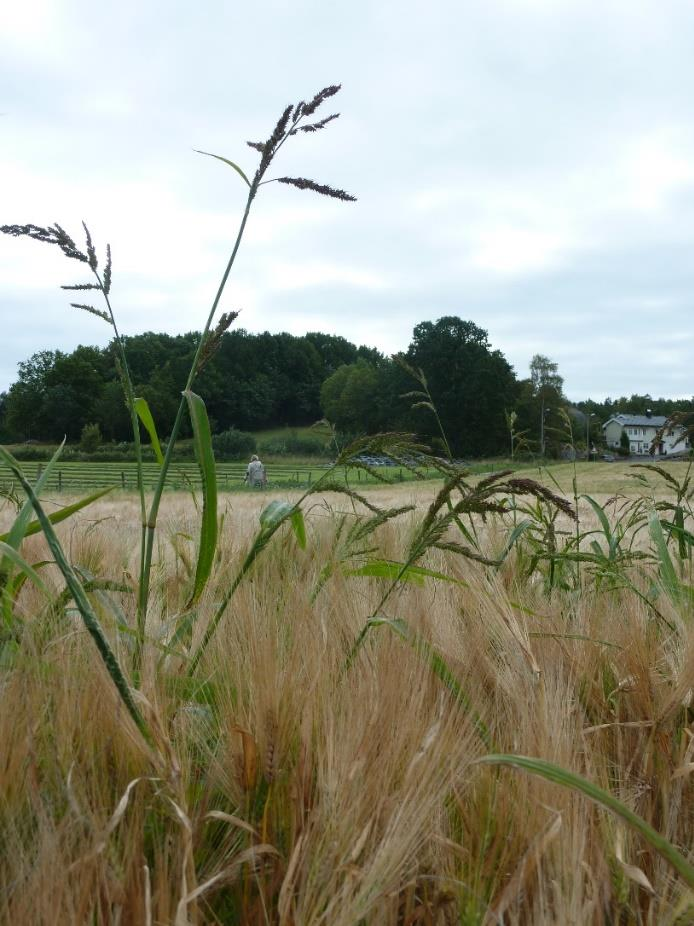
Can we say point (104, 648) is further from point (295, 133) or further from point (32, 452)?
point (32, 452)

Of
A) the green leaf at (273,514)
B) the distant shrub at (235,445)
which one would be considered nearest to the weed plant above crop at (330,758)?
the green leaf at (273,514)

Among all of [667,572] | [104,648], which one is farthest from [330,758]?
[667,572]

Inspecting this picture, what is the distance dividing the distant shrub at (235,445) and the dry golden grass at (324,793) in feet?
164

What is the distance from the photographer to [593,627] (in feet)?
3.94

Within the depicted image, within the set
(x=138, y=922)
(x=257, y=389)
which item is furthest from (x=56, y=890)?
(x=257, y=389)

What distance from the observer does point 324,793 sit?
2.24 ft

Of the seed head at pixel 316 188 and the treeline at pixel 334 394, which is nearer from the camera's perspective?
the seed head at pixel 316 188

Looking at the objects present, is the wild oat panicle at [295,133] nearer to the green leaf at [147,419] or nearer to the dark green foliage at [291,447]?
the green leaf at [147,419]

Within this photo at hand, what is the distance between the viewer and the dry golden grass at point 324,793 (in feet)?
1.95

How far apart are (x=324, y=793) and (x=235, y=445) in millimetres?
52245

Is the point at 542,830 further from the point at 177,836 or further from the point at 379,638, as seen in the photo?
the point at 379,638

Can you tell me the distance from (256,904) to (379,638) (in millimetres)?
551

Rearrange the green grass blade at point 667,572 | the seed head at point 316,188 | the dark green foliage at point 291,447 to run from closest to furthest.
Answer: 1. the seed head at point 316,188
2. the green grass blade at point 667,572
3. the dark green foliage at point 291,447

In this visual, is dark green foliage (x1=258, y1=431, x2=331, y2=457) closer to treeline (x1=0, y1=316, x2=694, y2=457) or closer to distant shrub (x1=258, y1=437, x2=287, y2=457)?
distant shrub (x1=258, y1=437, x2=287, y2=457)
